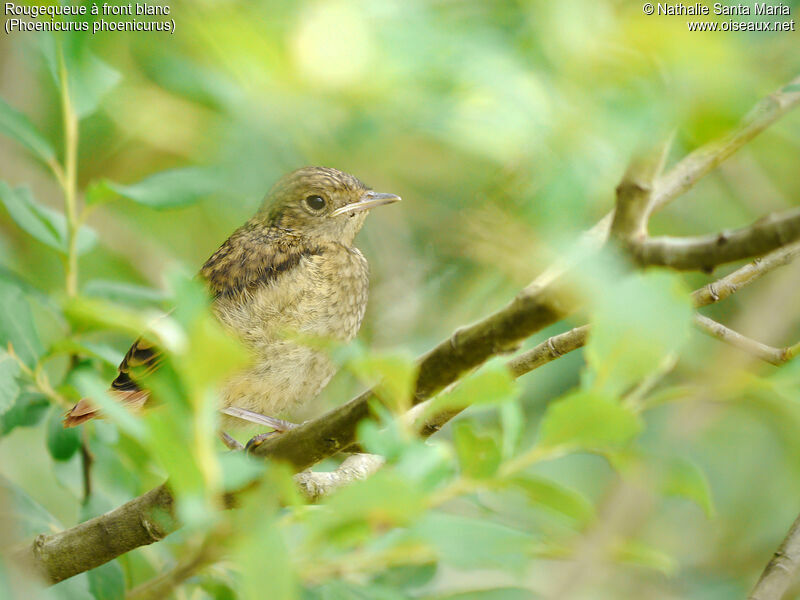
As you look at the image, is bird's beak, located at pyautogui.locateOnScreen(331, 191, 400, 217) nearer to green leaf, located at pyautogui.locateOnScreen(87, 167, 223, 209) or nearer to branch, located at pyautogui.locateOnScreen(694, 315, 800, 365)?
green leaf, located at pyautogui.locateOnScreen(87, 167, 223, 209)

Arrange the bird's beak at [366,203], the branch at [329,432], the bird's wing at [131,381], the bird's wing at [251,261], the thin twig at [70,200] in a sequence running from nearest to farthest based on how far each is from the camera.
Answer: the branch at [329,432] → the bird's wing at [131,381] → the thin twig at [70,200] → the bird's wing at [251,261] → the bird's beak at [366,203]

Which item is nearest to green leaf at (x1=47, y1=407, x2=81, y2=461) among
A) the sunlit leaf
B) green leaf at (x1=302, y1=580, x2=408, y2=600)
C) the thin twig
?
the thin twig

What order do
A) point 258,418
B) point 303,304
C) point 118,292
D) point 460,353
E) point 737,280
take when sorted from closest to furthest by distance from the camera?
point 460,353, point 737,280, point 118,292, point 258,418, point 303,304

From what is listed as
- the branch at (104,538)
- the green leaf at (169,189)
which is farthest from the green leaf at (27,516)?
the green leaf at (169,189)

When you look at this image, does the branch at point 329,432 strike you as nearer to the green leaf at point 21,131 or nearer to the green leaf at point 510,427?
the green leaf at point 510,427

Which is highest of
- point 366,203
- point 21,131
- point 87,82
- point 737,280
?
point 366,203

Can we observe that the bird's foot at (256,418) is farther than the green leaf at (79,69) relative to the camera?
Yes

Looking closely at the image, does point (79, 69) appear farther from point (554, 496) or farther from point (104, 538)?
point (554, 496)

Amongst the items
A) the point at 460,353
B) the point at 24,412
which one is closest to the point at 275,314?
the point at 24,412
